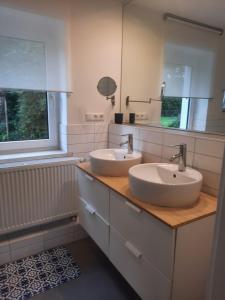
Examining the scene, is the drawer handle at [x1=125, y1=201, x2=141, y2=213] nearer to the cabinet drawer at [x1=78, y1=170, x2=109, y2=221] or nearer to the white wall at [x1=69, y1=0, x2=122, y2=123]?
the cabinet drawer at [x1=78, y1=170, x2=109, y2=221]

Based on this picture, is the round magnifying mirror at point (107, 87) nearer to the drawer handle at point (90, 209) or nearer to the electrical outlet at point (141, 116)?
the electrical outlet at point (141, 116)

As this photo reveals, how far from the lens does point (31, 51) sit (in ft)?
5.74

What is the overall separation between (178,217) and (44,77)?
1478 mm

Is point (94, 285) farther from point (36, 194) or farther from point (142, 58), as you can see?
point (142, 58)

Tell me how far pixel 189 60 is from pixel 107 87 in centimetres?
75

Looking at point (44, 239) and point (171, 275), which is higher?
point (171, 275)

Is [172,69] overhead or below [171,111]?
overhead

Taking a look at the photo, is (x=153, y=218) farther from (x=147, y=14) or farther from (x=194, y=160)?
(x=147, y=14)

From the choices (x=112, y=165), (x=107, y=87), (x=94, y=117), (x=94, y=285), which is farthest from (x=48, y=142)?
(x=94, y=285)

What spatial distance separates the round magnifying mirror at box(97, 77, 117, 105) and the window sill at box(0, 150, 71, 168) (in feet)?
2.18

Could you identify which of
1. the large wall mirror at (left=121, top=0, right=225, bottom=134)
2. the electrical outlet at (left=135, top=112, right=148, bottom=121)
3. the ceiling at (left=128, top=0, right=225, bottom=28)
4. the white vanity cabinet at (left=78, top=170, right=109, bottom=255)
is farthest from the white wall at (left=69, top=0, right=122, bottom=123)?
the white vanity cabinet at (left=78, top=170, right=109, bottom=255)

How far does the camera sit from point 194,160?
4.44 ft

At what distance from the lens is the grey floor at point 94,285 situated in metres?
1.50

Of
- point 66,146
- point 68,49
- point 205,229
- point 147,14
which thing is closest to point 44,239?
point 66,146
